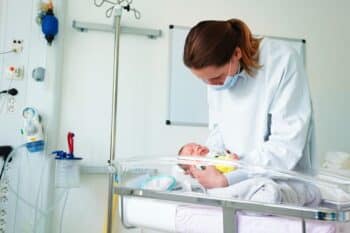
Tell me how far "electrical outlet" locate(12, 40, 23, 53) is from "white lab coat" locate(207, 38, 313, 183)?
141 cm

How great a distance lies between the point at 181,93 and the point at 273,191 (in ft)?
4.81

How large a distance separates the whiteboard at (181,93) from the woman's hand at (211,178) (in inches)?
48.4

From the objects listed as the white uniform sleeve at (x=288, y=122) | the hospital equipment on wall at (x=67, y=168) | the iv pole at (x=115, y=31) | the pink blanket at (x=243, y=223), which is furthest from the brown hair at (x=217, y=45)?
the hospital equipment on wall at (x=67, y=168)

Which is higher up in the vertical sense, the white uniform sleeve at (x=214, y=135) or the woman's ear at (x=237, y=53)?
the woman's ear at (x=237, y=53)

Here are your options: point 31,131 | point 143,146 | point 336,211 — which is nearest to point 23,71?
point 31,131

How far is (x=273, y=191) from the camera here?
999 millimetres

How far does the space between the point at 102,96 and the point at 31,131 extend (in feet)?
1.56

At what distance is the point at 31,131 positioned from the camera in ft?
6.76

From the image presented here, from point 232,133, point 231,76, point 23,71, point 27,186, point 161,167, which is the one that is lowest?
point 27,186

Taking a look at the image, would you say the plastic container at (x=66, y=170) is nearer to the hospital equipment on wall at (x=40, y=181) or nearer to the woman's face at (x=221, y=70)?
the hospital equipment on wall at (x=40, y=181)

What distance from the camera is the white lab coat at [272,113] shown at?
3.76ft

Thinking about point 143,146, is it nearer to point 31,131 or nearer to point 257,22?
point 31,131

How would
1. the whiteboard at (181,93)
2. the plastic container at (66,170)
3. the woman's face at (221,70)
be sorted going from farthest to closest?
the whiteboard at (181,93), the plastic container at (66,170), the woman's face at (221,70)

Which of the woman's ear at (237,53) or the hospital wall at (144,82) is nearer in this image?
the woman's ear at (237,53)
